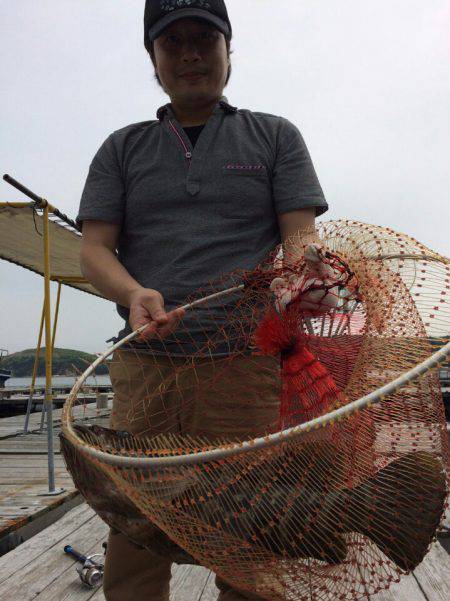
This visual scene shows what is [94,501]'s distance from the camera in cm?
129

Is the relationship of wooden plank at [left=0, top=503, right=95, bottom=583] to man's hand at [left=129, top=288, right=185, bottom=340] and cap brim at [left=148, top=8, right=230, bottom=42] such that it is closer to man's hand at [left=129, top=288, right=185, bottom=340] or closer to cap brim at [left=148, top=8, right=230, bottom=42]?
man's hand at [left=129, top=288, right=185, bottom=340]

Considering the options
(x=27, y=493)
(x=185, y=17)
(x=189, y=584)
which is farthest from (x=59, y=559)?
(x=185, y=17)

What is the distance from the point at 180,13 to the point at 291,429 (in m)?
1.39

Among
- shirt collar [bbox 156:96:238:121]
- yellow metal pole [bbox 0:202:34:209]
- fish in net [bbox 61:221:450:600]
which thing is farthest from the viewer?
yellow metal pole [bbox 0:202:34:209]

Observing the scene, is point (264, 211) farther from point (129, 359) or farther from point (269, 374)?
point (129, 359)

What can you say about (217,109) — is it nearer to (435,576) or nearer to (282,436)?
(282,436)

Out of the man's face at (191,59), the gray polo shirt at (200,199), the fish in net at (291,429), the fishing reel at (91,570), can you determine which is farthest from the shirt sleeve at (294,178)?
the fishing reel at (91,570)

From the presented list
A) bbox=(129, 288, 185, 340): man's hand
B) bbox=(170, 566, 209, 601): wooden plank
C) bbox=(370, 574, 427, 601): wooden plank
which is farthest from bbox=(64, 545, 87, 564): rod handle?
bbox=(129, 288, 185, 340): man's hand

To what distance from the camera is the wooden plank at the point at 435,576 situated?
2.63 metres

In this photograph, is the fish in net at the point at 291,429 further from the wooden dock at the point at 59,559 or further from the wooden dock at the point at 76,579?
the wooden dock at the point at 76,579

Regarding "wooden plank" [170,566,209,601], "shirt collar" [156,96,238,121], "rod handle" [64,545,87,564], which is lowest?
"wooden plank" [170,566,209,601]

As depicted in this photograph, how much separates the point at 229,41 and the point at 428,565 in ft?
9.11

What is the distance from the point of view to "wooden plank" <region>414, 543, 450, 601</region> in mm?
2633

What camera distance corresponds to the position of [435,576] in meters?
2.81
